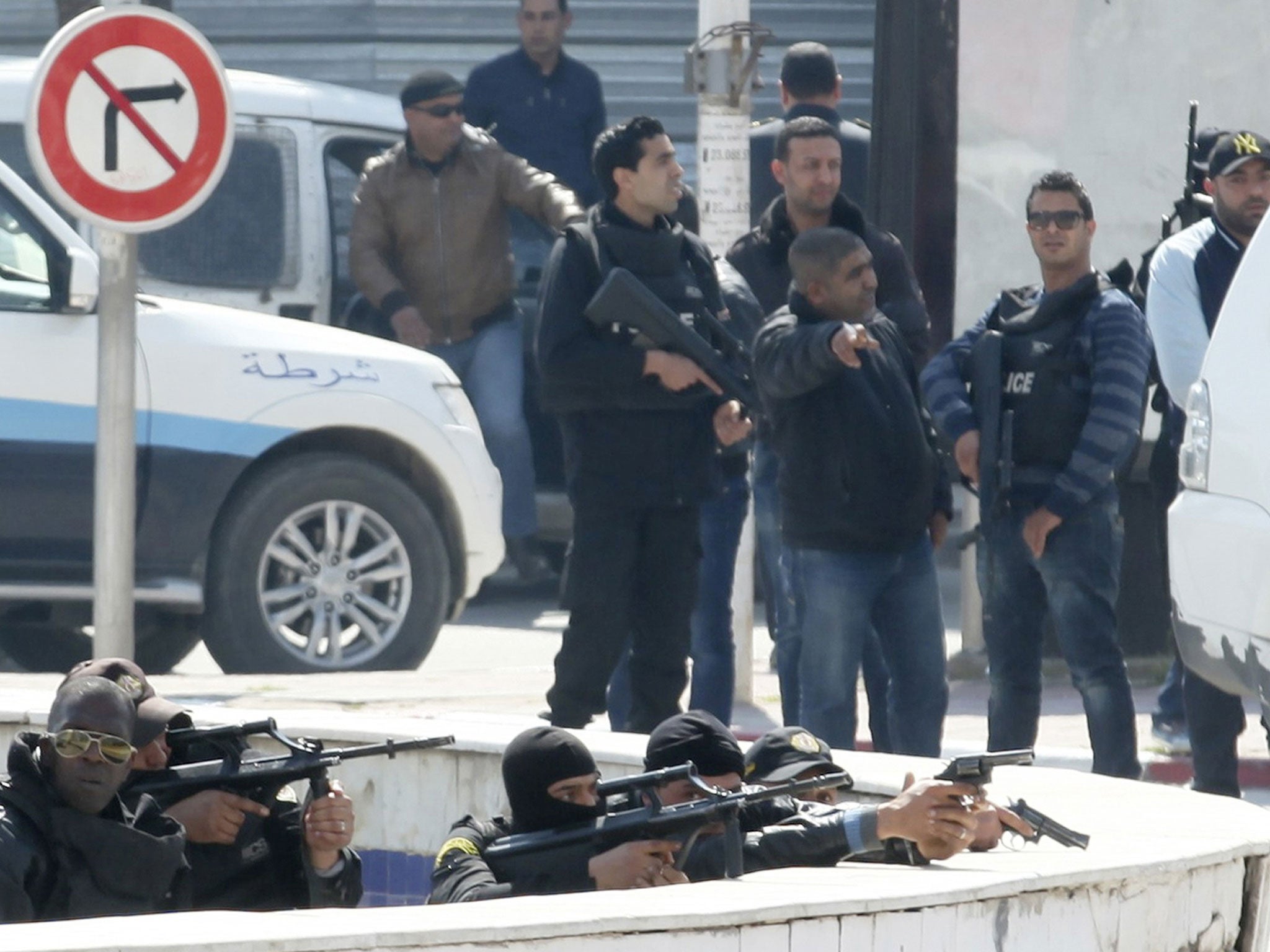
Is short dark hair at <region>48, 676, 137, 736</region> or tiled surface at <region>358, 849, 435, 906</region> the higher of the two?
short dark hair at <region>48, 676, 137, 736</region>

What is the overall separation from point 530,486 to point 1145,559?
2519 millimetres

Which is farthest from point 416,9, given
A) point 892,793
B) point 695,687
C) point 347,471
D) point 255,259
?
point 892,793

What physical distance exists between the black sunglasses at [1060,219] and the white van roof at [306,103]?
4560 mm

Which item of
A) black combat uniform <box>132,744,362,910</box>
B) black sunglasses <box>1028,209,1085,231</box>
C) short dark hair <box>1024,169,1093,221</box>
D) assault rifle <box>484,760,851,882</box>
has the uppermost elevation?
short dark hair <box>1024,169,1093,221</box>

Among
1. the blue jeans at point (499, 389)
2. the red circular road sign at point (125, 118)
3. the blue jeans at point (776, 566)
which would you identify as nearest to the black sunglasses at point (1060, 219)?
the blue jeans at point (776, 566)

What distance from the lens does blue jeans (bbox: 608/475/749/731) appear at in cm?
819

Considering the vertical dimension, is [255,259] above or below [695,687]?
above

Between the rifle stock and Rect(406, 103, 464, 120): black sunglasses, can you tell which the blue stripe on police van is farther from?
the rifle stock

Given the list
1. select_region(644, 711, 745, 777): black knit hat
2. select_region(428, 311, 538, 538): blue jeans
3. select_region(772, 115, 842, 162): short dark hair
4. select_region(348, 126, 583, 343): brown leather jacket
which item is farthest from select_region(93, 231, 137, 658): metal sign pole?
select_region(428, 311, 538, 538): blue jeans

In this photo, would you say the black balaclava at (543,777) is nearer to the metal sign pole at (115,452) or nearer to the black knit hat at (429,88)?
the metal sign pole at (115,452)

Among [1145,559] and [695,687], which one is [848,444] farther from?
[1145,559]

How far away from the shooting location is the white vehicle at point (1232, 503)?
6.66 m

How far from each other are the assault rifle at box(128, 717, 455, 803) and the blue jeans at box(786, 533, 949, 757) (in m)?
2.15

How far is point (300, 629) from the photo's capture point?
988cm
